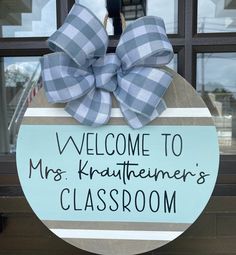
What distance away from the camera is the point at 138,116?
36.8 inches

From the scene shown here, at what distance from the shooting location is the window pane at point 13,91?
1.47 metres

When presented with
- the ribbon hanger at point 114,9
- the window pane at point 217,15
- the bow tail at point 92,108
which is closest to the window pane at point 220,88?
the window pane at point 217,15

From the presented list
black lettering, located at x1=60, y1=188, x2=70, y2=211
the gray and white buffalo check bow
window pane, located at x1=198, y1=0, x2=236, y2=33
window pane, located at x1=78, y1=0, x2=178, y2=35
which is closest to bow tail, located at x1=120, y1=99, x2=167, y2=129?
the gray and white buffalo check bow

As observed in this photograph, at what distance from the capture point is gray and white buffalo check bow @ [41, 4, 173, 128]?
907 millimetres

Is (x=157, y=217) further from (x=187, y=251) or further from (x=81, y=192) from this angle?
(x=187, y=251)

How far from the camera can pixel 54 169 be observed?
967mm

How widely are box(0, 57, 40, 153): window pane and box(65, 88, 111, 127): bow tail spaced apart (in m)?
0.58

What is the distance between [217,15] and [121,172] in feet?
2.50

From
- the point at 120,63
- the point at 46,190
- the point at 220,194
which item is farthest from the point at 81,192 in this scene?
the point at 220,194

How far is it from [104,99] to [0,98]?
2.25 feet

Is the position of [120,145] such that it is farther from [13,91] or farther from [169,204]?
[13,91]

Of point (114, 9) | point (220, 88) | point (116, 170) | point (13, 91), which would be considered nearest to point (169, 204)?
point (116, 170)

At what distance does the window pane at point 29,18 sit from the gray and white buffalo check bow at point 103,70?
1.75 feet

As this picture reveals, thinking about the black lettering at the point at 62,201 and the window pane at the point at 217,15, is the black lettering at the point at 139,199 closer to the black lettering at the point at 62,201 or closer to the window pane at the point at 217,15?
the black lettering at the point at 62,201
